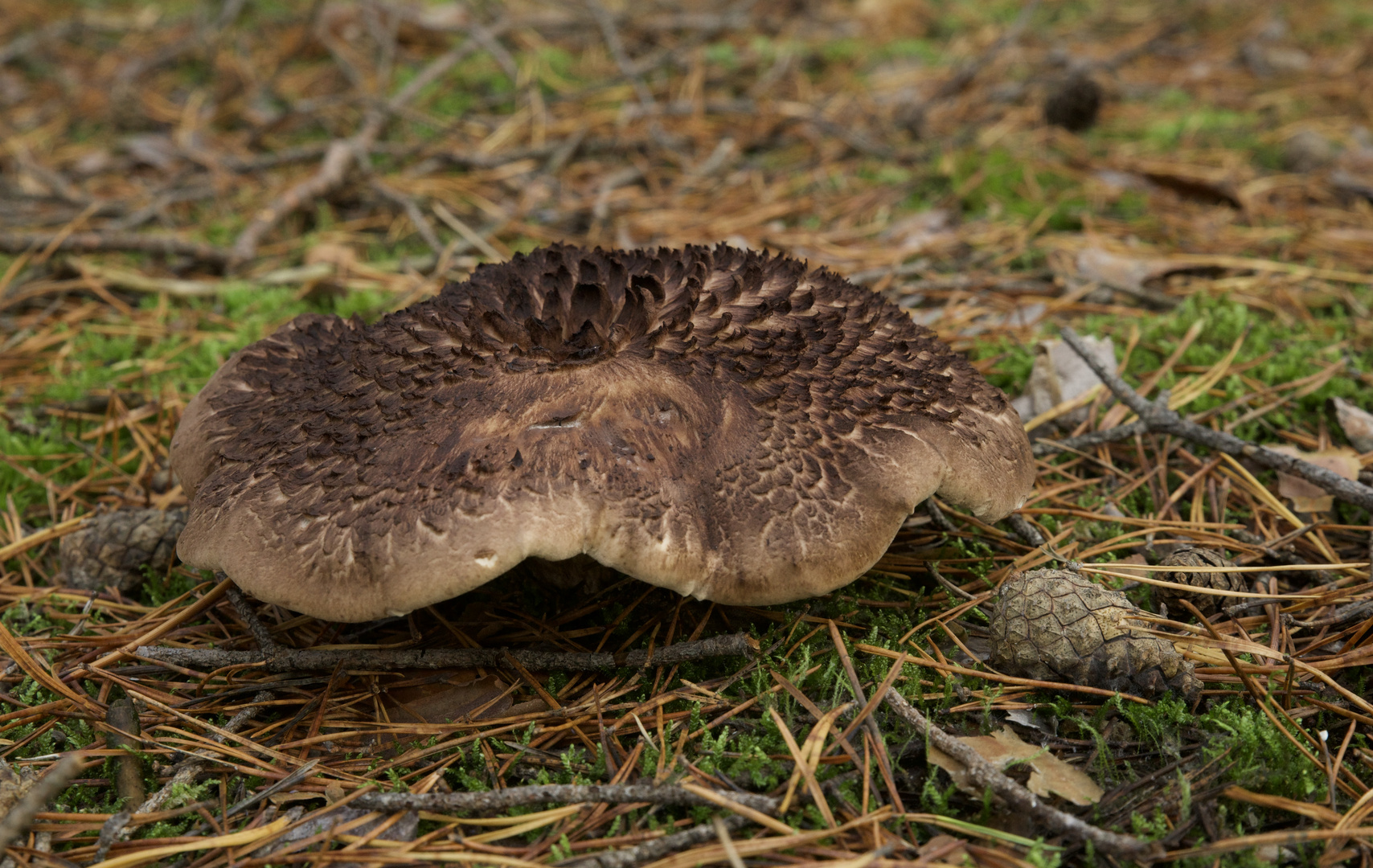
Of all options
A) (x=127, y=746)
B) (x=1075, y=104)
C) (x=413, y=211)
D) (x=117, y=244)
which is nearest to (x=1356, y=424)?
(x=1075, y=104)

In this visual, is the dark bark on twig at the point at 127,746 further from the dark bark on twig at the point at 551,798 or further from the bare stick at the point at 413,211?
the bare stick at the point at 413,211

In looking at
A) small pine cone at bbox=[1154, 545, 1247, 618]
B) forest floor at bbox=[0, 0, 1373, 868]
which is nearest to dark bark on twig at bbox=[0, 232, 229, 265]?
forest floor at bbox=[0, 0, 1373, 868]

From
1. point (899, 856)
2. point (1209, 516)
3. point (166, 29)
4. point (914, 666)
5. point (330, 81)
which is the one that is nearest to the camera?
point (899, 856)

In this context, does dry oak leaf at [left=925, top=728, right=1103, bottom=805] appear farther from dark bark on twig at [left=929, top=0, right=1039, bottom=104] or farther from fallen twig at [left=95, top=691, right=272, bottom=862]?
dark bark on twig at [left=929, top=0, right=1039, bottom=104]

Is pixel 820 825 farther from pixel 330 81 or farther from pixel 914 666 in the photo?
pixel 330 81

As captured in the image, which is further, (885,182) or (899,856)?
(885,182)

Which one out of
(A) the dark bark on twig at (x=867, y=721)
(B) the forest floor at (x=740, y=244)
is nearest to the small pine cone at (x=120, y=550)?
(B) the forest floor at (x=740, y=244)

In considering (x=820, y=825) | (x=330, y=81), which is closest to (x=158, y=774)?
(x=820, y=825)
